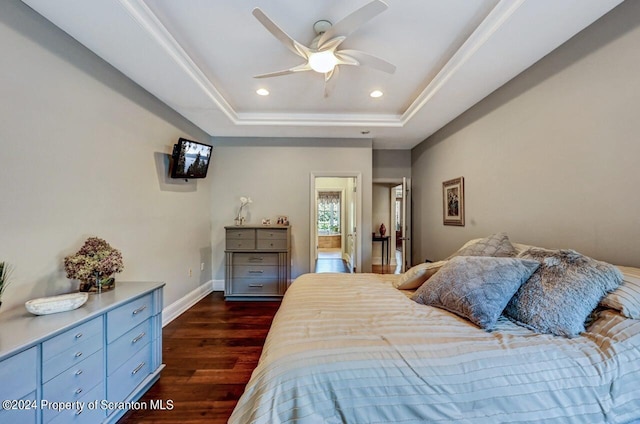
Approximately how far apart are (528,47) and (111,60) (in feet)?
11.3

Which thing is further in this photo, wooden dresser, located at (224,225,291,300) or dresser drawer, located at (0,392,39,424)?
wooden dresser, located at (224,225,291,300)

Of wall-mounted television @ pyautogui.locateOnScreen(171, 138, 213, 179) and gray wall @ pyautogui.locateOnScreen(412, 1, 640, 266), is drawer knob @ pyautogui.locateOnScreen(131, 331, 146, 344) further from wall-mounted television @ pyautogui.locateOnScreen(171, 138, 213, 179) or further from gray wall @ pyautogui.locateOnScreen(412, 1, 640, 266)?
gray wall @ pyautogui.locateOnScreen(412, 1, 640, 266)

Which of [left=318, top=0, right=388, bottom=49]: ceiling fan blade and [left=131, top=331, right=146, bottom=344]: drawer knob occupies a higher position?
[left=318, top=0, right=388, bottom=49]: ceiling fan blade

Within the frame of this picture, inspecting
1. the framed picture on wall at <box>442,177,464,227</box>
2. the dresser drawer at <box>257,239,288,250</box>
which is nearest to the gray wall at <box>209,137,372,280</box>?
the dresser drawer at <box>257,239,288,250</box>

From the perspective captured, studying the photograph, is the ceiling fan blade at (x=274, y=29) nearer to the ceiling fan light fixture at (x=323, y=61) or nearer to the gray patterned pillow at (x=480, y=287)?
the ceiling fan light fixture at (x=323, y=61)

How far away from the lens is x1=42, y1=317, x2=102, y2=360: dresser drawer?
4.03ft

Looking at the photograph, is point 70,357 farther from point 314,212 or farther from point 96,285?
point 314,212

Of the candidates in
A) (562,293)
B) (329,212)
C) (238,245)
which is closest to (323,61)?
(562,293)

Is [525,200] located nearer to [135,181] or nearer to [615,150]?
[615,150]

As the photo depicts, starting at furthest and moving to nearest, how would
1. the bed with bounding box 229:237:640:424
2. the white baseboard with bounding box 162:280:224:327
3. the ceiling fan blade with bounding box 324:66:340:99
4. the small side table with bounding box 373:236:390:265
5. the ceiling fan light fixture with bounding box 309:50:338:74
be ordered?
the small side table with bounding box 373:236:390:265 < the white baseboard with bounding box 162:280:224:327 < the ceiling fan blade with bounding box 324:66:340:99 < the ceiling fan light fixture with bounding box 309:50:338:74 < the bed with bounding box 229:237:640:424

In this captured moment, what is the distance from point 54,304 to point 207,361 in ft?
4.17

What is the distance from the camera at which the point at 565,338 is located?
1242 millimetres

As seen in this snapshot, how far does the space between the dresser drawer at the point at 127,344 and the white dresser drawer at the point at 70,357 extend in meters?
0.11

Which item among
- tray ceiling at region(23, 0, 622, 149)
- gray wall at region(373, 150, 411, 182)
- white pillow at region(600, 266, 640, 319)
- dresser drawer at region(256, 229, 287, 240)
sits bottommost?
white pillow at region(600, 266, 640, 319)
